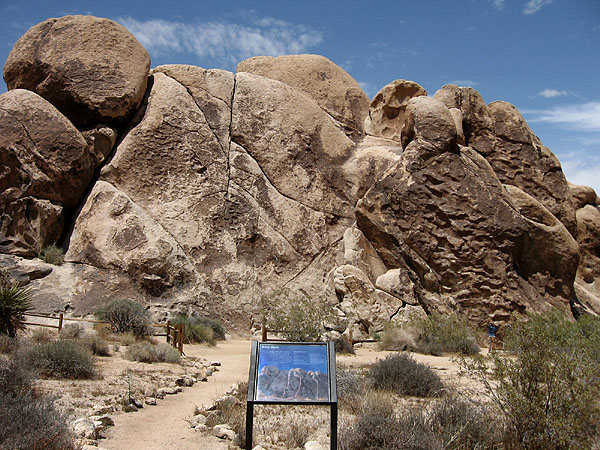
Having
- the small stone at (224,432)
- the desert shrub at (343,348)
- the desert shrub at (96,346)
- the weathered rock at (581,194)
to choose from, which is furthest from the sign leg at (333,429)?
the weathered rock at (581,194)

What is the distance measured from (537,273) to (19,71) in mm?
20163

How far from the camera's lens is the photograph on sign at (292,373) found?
534 centimetres

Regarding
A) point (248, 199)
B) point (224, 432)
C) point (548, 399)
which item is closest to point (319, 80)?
point (248, 199)

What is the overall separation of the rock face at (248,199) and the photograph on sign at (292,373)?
10.9 metres

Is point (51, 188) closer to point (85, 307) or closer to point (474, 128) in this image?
point (85, 307)

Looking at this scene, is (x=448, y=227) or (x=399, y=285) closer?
(x=399, y=285)

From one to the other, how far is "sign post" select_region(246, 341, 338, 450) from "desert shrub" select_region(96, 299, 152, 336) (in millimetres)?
9675

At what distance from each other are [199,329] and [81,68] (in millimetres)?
10489

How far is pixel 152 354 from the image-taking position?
11.6 m

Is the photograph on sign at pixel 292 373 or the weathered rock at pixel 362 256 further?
the weathered rock at pixel 362 256

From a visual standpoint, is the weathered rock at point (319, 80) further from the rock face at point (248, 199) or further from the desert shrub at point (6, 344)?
the desert shrub at point (6, 344)

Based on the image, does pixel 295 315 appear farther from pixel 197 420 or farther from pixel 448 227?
pixel 197 420

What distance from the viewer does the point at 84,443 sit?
5.68 metres

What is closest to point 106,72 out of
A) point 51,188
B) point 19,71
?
point 19,71
